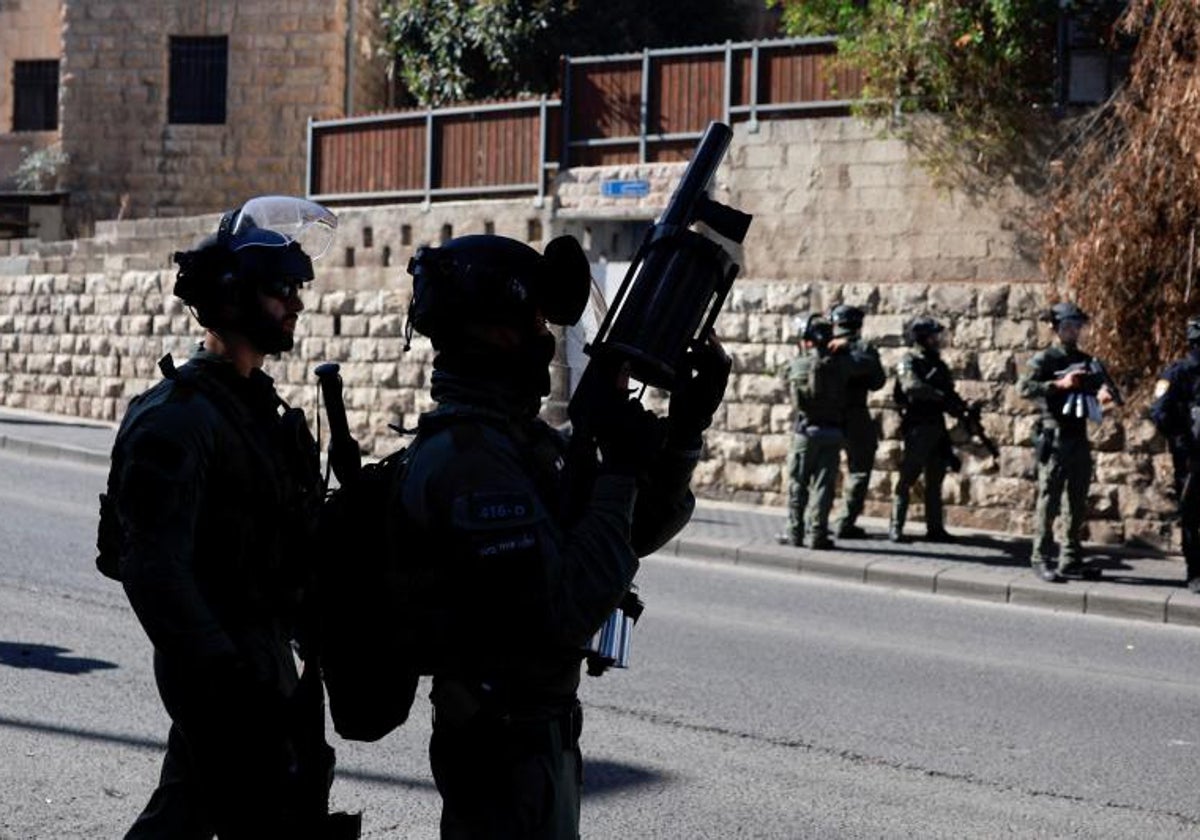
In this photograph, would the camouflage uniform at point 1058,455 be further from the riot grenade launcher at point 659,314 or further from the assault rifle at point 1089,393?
the riot grenade launcher at point 659,314

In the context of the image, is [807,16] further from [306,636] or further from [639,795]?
[306,636]

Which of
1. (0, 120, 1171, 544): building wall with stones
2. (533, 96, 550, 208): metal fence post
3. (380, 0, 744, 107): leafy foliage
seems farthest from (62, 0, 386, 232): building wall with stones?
(533, 96, 550, 208): metal fence post

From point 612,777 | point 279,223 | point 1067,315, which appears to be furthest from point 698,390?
point 1067,315

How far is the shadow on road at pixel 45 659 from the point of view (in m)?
8.12

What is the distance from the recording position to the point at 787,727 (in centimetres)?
744

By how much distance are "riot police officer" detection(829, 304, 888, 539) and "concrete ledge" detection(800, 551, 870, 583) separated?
0.92 meters

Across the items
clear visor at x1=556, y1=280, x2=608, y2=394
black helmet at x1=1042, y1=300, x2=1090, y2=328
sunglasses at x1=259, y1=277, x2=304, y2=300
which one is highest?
black helmet at x1=1042, y1=300, x2=1090, y2=328

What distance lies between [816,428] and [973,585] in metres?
2.07

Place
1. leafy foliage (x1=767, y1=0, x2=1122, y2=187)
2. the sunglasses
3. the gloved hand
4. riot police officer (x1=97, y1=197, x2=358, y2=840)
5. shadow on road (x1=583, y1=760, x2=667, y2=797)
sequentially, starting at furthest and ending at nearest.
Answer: leafy foliage (x1=767, y1=0, x2=1122, y2=187) < shadow on road (x1=583, y1=760, x2=667, y2=797) < the sunglasses < riot police officer (x1=97, y1=197, x2=358, y2=840) < the gloved hand

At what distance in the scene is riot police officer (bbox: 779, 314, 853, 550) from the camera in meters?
13.3

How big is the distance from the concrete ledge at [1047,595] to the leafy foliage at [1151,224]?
276 centimetres

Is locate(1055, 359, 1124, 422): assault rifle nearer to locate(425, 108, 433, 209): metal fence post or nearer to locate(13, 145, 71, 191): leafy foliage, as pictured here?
locate(425, 108, 433, 209): metal fence post

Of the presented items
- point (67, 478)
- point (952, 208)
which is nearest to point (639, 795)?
point (952, 208)

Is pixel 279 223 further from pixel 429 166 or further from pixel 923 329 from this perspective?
pixel 429 166
